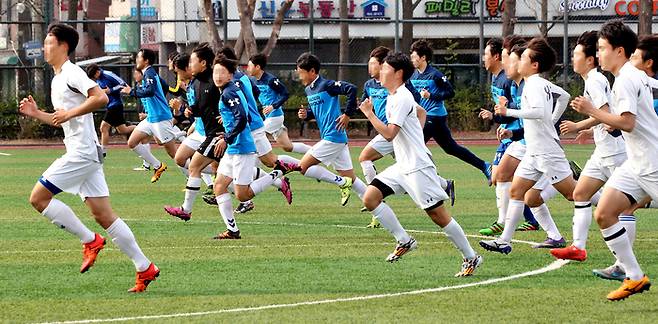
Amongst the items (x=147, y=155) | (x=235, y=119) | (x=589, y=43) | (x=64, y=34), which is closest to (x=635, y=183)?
(x=589, y=43)

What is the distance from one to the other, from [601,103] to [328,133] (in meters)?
6.87

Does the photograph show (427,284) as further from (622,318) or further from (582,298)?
(622,318)

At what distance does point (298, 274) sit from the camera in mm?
11445

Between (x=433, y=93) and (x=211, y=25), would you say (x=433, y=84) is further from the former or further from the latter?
(x=211, y=25)

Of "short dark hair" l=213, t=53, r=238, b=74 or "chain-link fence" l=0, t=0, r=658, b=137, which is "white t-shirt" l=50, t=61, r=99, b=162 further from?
"chain-link fence" l=0, t=0, r=658, b=137

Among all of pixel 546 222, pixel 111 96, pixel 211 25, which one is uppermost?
pixel 211 25

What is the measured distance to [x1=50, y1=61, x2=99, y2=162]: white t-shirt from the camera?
33.9 feet

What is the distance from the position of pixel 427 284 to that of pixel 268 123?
418 inches

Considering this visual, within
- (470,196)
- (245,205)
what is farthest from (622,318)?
(470,196)

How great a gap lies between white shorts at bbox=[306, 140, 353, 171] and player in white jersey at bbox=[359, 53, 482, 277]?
5.37 meters

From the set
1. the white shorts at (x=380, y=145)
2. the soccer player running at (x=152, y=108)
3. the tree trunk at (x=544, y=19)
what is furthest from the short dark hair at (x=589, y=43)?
the tree trunk at (x=544, y=19)

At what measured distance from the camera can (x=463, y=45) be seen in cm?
4241

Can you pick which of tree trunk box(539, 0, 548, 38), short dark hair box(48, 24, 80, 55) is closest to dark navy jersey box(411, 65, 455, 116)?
short dark hair box(48, 24, 80, 55)

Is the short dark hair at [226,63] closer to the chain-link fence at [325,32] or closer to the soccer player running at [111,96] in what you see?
the soccer player running at [111,96]
